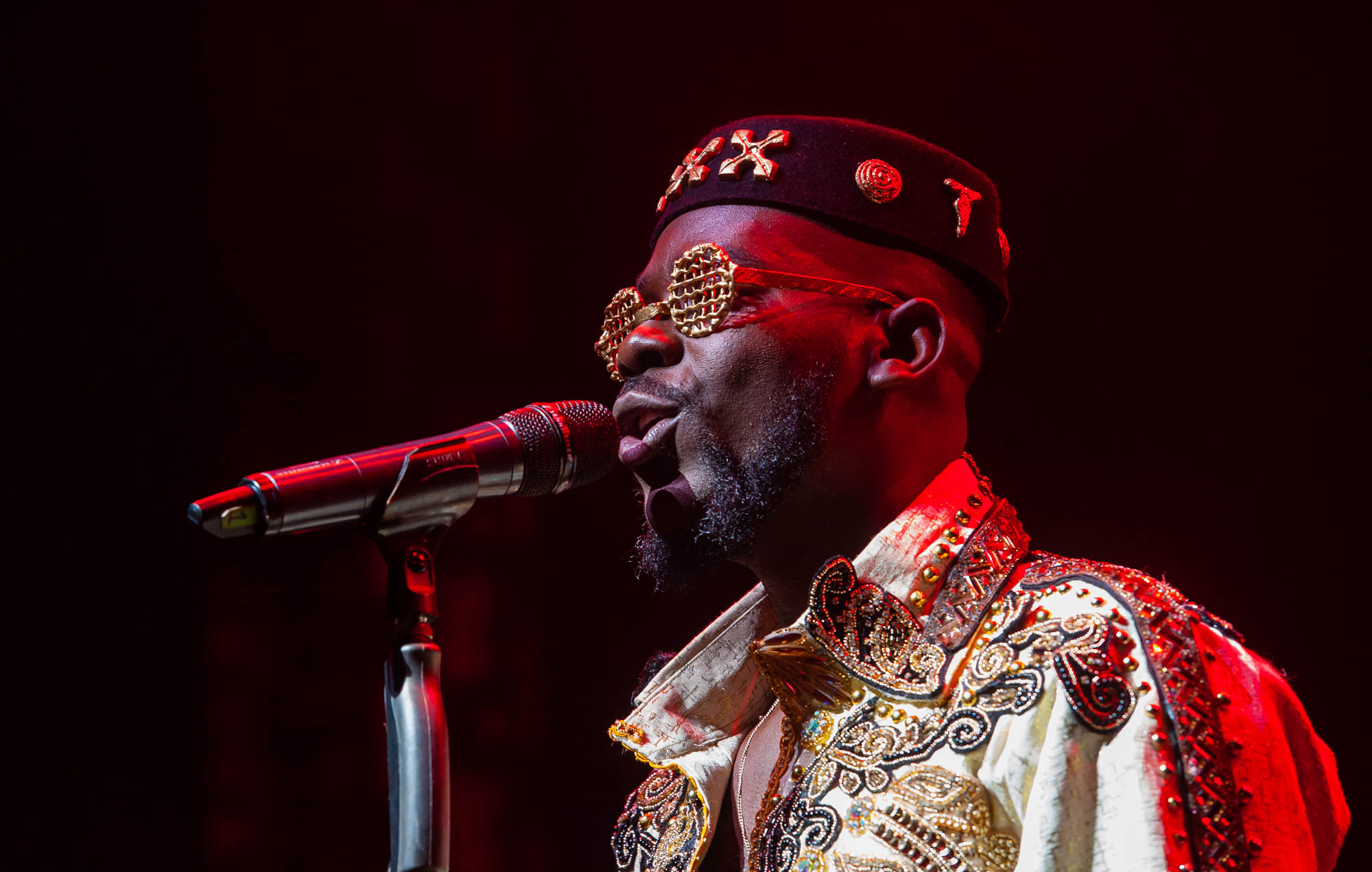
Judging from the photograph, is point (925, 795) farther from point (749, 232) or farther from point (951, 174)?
point (951, 174)

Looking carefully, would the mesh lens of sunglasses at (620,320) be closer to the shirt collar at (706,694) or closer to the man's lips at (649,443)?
the man's lips at (649,443)

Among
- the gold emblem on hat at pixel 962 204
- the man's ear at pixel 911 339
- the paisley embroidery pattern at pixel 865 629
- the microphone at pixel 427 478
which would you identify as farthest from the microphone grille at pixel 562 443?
the gold emblem on hat at pixel 962 204

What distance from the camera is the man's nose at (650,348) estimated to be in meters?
2.06

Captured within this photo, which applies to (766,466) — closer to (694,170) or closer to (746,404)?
(746,404)

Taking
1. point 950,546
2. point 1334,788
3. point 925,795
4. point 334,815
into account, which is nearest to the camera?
point 925,795

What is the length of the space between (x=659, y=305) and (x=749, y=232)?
197mm

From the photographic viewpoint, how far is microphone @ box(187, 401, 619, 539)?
55.6 inches

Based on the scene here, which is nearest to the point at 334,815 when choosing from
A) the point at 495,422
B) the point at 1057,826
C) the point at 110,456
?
the point at 110,456

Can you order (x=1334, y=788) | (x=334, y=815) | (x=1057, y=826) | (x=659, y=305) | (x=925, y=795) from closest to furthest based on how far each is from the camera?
(x=1057, y=826) < (x=925, y=795) < (x=1334, y=788) < (x=659, y=305) < (x=334, y=815)

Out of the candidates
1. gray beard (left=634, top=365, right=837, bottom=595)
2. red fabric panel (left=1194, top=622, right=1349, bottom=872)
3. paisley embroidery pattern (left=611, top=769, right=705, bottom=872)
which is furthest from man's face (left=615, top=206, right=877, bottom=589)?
red fabric panel (left=1194, top=622, right=1349, bottom=872)

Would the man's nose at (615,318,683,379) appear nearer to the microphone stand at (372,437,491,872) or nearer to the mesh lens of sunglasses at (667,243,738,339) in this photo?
the mesh lens of sunglasses at (667,243,738,339)

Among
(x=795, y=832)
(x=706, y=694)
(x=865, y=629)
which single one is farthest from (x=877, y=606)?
(x=706, y=694)

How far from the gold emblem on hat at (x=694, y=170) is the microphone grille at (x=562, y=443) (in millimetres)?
642

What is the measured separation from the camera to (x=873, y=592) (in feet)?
5.93
